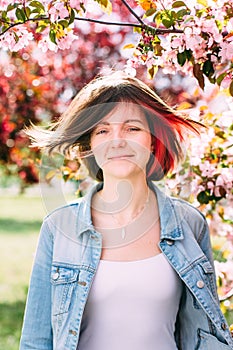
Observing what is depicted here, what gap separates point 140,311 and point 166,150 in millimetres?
524

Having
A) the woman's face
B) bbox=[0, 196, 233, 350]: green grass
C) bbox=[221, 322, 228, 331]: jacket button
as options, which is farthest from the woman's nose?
bbox=[0, 196, 233, 350]: green grass

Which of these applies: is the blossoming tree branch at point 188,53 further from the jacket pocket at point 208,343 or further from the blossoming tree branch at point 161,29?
the jacket pocket at point 208,343

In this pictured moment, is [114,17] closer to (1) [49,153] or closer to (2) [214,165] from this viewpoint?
(2) [214,165]

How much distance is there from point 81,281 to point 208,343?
1.44 ft

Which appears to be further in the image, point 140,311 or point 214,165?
point 214,165

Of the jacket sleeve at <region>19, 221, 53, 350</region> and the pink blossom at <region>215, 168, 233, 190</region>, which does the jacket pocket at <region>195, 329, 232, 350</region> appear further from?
the pink blossom at <region>215, 168, 233, 190</region>

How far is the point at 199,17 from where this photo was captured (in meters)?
2.26

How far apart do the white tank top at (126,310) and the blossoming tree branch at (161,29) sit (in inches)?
25.6

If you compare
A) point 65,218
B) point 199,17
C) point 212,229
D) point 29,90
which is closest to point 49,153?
point 65,218

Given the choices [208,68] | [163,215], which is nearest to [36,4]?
[208,68]

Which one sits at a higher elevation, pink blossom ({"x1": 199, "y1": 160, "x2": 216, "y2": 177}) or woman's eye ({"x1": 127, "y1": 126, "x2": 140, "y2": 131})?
woman's eye ({"x1": 127, "y1": 126, "x2": 140, "y2": 131})

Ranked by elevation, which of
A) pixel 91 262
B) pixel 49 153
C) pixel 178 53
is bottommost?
pixel 91 262

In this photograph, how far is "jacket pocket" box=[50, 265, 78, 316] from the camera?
210 cm

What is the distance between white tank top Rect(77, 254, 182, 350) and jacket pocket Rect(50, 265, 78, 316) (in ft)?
0.20
